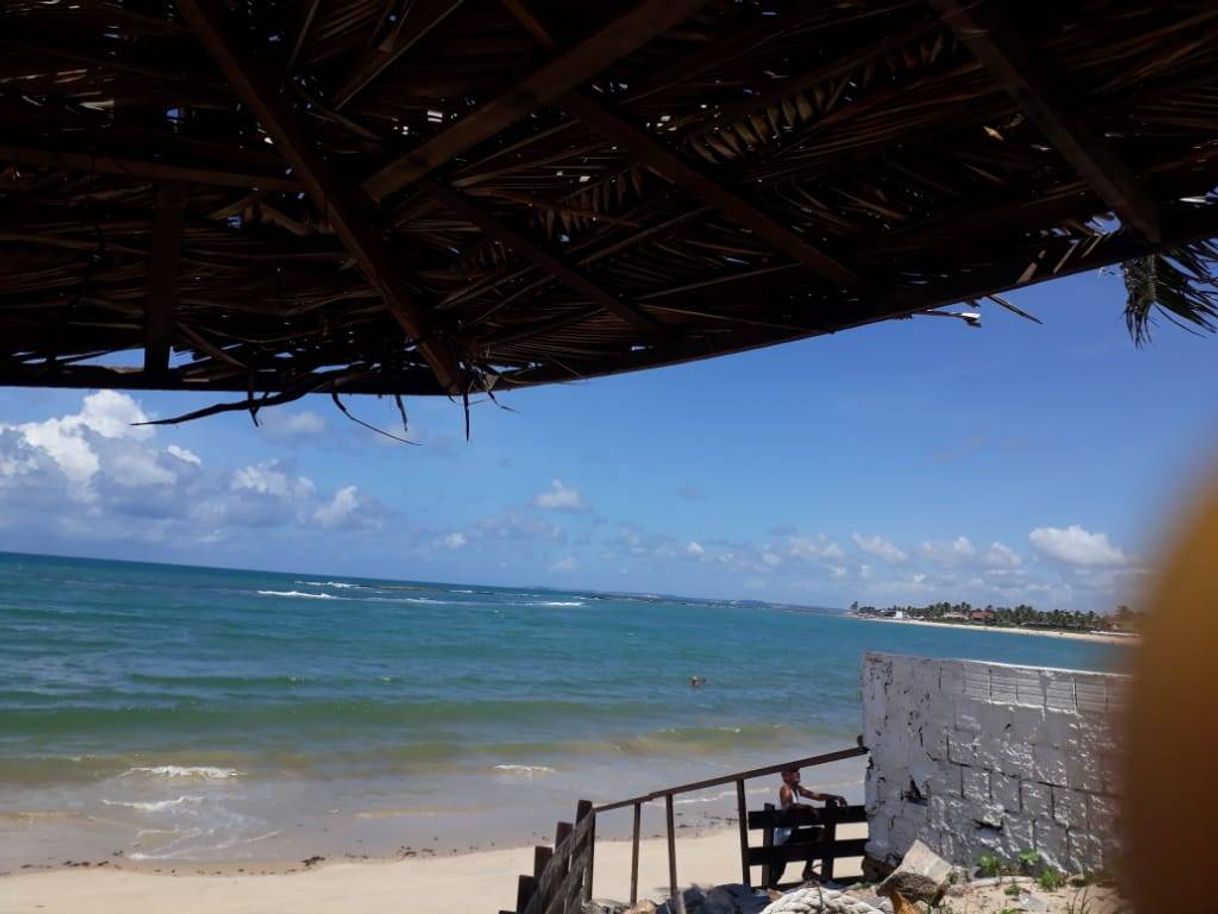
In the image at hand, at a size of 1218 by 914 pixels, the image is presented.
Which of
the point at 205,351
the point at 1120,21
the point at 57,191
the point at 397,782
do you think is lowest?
the point at 397,782

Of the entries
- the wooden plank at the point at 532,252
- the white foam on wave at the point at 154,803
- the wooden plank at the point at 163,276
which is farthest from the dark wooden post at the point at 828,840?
the white foam on wave at the point at 154,803

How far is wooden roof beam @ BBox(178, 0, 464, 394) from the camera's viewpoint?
5.38ft

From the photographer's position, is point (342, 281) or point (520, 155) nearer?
point (520, 155)

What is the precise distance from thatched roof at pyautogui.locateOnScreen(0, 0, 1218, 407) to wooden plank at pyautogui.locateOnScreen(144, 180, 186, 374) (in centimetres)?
1

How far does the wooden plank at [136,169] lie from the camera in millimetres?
1892

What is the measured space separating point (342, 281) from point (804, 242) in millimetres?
1246

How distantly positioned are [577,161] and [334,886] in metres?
10.7

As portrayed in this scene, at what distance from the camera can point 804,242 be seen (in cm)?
222

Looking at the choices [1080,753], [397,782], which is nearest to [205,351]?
[1080,753]

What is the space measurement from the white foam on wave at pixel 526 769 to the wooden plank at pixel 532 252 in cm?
1580

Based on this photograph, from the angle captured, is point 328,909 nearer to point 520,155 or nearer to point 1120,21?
point 520,155

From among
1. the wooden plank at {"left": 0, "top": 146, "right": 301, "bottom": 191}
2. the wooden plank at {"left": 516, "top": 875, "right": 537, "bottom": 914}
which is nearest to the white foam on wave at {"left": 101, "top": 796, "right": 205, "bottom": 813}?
the wooden plank at {"left": 516, "top": 875, "right": 537, "bottom": 914}

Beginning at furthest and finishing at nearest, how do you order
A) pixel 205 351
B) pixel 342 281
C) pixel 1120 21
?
pixel 205 351, pixel 342 281, pixel 1120 21

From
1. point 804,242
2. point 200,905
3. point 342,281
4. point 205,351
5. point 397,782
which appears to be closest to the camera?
point 804,242
